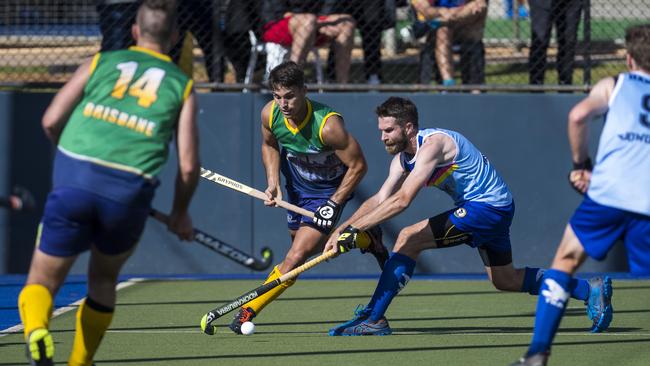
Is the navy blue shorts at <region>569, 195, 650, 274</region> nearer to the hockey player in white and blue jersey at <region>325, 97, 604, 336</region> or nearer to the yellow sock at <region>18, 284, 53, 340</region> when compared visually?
the hockey player in white and blue jersey at <region>325, 97, 604, 336</region>

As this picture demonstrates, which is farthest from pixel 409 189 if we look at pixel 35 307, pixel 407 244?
pixel 35 307

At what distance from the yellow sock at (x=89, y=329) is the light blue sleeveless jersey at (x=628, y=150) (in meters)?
2.31

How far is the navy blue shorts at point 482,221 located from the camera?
24.4 ft

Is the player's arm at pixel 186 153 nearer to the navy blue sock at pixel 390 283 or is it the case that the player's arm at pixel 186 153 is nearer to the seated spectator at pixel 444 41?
the navy blue sock at pixel 390 283

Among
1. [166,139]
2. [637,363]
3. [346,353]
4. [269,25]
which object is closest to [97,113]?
[166,139]

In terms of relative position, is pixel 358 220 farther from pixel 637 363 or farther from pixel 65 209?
pixel 65 209

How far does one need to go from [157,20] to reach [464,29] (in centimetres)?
642

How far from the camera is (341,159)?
786cm

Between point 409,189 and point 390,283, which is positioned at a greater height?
point 409,189

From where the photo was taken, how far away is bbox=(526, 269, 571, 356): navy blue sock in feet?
17.9

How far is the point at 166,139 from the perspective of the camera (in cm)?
522

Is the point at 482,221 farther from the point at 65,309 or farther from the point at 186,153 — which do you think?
the point at 65,309

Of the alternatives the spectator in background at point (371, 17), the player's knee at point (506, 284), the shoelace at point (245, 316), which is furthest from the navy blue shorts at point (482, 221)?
the spectator in background at point (371, 17)

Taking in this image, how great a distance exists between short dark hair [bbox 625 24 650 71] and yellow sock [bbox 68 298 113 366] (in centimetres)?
266
